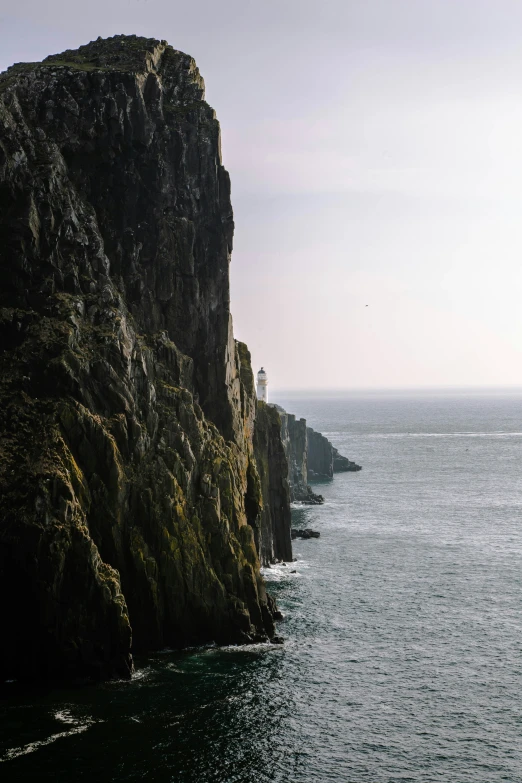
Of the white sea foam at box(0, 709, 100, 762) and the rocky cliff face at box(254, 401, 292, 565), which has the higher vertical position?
the rocky cliff face at box(254, 401, 292, 565)

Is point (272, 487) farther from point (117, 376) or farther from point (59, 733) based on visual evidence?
point (59, 733)

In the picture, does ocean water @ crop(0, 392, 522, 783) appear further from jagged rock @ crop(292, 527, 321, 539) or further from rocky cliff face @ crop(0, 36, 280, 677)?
jagged rock @ crop(292, 527, 321, 539)

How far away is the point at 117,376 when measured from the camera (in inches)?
3799

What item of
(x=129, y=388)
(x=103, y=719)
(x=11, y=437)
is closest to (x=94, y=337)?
(x=129, y=388)

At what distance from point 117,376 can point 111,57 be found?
48.2 m

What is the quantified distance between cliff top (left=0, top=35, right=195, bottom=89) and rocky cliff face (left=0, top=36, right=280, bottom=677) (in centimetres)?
39

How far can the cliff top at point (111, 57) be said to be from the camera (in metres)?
114

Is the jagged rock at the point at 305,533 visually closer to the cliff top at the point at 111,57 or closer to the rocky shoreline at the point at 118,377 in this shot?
the rocky shoreline at the point at 118,377

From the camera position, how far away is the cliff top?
373 feet

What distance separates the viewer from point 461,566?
127 metres

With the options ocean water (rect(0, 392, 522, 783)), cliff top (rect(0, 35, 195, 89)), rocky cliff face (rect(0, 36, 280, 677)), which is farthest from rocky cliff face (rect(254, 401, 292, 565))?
cliff top (rect(0, 35, 195, 89))

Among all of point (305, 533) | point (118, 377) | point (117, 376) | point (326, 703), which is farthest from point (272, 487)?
point (326, 703)

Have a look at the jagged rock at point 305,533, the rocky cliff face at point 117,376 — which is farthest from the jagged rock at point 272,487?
the rocky cliff face at point 117,376

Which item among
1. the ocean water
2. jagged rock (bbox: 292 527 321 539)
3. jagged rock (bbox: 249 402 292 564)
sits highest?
jagged rock (bbox: 249 402 292 564)
